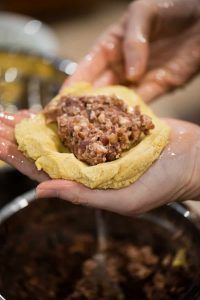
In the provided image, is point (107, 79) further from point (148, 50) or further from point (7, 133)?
point (7, 133)

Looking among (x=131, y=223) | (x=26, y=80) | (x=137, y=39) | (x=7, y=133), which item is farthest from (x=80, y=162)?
(x=26, y=80)

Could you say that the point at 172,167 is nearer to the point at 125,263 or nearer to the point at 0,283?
the point at 125,263

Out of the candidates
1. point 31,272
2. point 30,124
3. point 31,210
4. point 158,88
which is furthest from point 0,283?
point 158,88

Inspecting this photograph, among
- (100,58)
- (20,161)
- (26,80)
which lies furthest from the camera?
(26,80)

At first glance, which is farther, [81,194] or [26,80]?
[26,80]

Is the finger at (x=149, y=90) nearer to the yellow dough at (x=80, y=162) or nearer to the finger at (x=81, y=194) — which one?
the yellow dough at (x=80, y=162)
